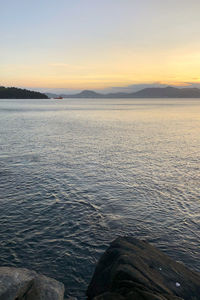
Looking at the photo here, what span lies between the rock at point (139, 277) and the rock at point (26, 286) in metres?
1.62

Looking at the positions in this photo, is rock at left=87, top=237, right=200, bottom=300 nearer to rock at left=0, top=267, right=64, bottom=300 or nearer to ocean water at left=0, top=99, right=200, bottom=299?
rock at left=0, top=267, right=64, bottom=300

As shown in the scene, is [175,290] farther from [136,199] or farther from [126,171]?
[126,171]

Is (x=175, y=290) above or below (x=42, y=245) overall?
above

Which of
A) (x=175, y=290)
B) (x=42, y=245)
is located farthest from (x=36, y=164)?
(x=175, y=290)

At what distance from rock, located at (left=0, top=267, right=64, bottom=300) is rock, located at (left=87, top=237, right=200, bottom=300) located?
5.32 ft

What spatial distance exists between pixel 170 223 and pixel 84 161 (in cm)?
1868

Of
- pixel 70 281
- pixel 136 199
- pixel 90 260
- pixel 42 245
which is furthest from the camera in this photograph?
pixel 136 199

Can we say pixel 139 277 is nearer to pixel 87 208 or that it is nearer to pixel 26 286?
pixel 26 286

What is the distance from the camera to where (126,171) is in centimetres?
3009

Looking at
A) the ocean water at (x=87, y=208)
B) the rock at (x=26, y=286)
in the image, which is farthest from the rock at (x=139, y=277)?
the ocean water at (x=87, y=208)

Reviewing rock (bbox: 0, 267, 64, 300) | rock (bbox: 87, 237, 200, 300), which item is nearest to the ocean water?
rock (bbox: 87, 237, 200, 300)

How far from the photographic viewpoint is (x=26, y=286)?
930 centimetres

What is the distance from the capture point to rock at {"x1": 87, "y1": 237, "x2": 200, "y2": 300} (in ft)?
28.0

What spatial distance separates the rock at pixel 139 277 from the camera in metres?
8.54
